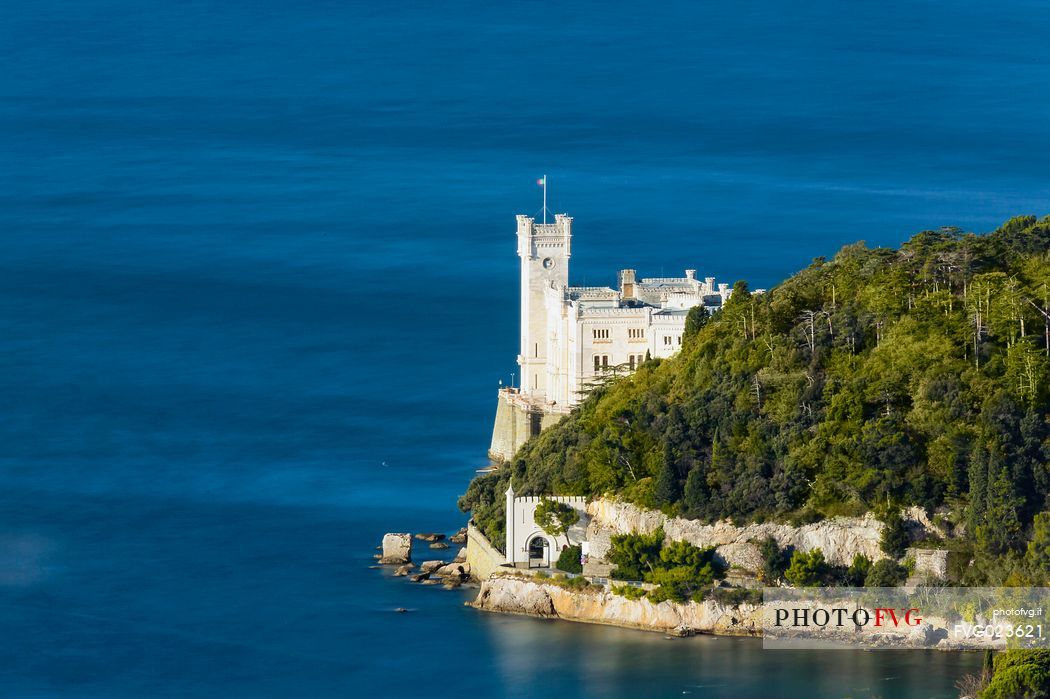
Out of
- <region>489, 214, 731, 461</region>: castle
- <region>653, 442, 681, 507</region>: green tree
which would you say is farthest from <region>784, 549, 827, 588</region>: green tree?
<region>489, 214, 731, 461</region>: castle

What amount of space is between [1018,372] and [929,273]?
27.4 ft

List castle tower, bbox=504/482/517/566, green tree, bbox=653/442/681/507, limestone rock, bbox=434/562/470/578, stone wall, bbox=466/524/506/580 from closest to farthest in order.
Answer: green tree, bbox=653/442/681/507 → castle tower, bbox=504/482/517/566 → stone wall, bbox=466/524/506/580 → limestone rock, bbox=434/562/470/578

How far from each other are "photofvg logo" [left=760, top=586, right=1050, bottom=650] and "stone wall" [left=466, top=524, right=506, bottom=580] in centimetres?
1109

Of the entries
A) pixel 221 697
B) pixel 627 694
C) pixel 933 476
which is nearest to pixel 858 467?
pixel 933 476

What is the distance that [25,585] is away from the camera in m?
149

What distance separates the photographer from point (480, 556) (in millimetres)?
145125

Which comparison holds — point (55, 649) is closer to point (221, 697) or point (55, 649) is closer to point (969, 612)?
point (221, 697)

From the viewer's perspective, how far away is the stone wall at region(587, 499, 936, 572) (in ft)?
445

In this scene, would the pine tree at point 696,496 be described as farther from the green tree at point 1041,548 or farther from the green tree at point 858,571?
the green tree at point 1041,548

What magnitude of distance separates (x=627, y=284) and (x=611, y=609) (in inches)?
1055

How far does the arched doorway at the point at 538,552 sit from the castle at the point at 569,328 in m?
16.0

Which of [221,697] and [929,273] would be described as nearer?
[221,697]

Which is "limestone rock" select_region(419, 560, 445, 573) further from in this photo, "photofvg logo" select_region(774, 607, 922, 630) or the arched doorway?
"photofvg logo" select_region(774, 607, 922, 630)

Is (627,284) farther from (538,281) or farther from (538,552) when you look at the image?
(538,552)
